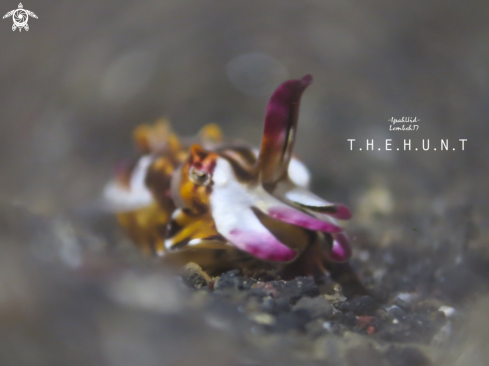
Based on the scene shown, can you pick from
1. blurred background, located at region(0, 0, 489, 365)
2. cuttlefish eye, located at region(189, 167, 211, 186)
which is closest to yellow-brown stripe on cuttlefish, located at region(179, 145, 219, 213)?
cuttlefish eye, located at region(189, 167, 211, 186)

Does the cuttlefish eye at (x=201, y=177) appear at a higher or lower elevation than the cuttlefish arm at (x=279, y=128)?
lower

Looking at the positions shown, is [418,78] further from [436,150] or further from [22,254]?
[22,254]

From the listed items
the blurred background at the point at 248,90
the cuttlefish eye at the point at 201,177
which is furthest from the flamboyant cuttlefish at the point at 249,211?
the blurred background at the point at 248,90

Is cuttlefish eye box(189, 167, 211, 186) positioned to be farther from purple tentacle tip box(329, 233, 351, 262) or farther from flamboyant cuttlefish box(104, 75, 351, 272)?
purple tentacle tip box(329, 233, 351, 262)

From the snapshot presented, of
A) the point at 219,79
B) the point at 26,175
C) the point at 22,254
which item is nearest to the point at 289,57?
the point at 219,79

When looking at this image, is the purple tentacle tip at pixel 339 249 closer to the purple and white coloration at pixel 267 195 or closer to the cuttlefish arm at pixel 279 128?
the purple and white coloration at pixel 267 195

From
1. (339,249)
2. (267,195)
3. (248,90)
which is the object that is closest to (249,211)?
(267,195)
